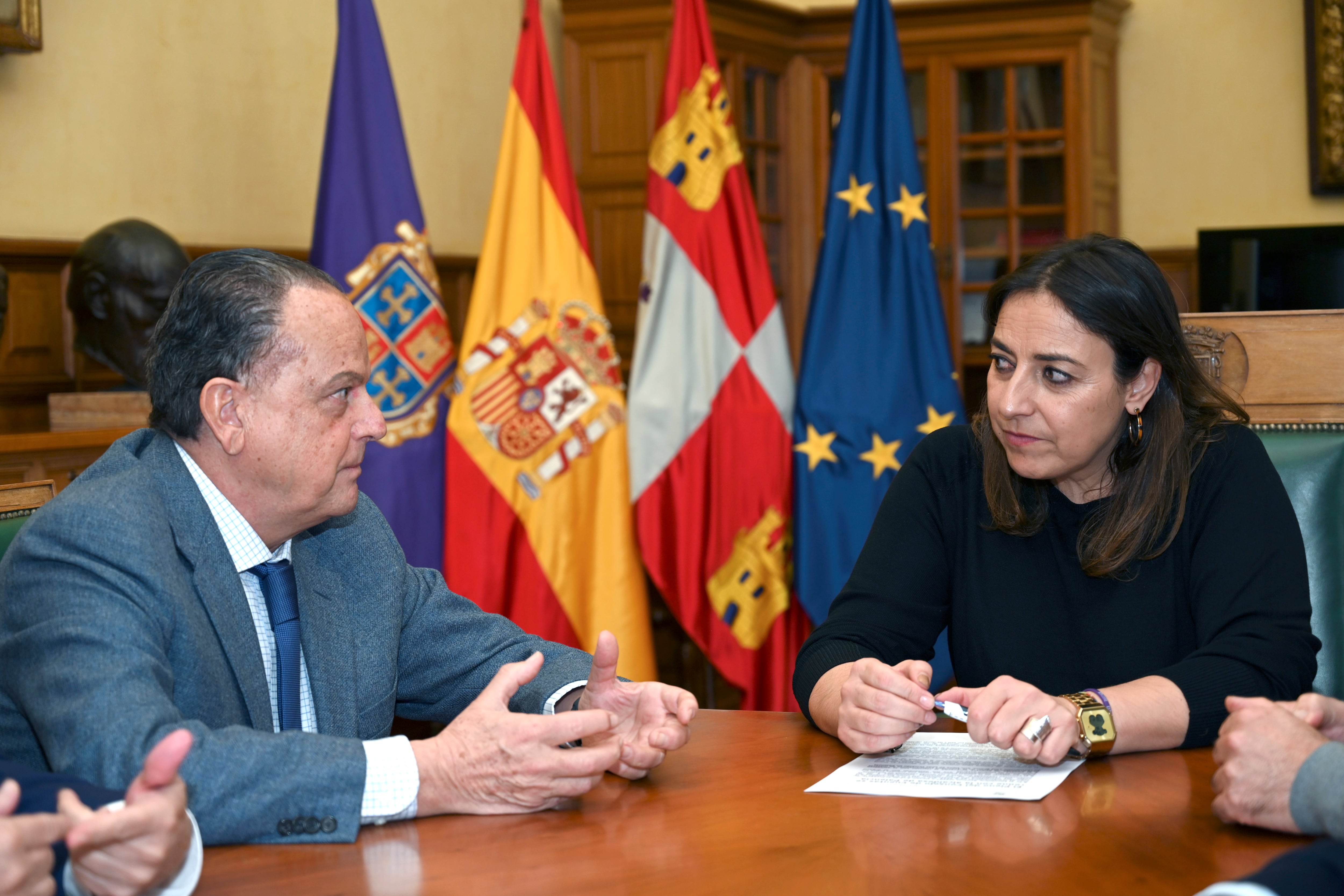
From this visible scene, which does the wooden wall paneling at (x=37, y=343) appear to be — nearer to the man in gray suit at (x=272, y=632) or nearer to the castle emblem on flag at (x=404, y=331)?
the castle emblem on flag at (x=404, y=331)

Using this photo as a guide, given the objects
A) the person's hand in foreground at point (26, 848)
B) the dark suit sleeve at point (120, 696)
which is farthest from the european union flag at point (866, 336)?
the person's hand in foreground at point (26, 848)

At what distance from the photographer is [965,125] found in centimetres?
602

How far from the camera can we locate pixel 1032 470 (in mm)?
1775

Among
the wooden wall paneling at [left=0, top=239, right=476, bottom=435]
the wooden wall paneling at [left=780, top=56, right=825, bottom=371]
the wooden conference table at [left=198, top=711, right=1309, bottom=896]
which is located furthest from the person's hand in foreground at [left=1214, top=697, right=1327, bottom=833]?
the wooden wall paneling at [left=780, top=56, right=825, bottom=371]

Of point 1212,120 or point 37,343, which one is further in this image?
point 1212,120

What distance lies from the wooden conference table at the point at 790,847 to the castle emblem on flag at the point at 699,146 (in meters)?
2.47

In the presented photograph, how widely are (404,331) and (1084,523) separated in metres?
1.99

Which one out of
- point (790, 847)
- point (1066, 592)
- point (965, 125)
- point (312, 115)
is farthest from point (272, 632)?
point (965, 125)

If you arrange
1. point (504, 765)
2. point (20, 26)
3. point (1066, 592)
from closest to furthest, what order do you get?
point (504, 765)
point (1066, 592)
point (20, 26)

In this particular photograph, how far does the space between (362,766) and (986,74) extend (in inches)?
219

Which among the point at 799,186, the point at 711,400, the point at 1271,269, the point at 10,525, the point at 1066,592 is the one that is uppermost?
the point at 799,186

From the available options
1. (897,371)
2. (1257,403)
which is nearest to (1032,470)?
(1257,403)

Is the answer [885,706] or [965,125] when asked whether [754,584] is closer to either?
[885,706]

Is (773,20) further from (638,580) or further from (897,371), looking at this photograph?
(638,580)
